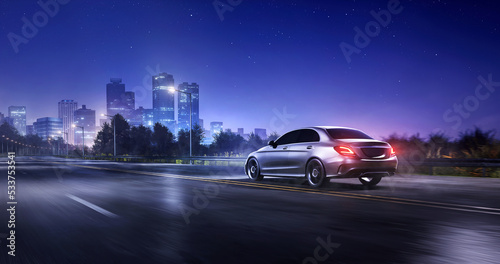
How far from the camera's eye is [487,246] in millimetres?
4871

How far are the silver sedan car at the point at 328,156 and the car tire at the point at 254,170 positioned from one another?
523 millimetres

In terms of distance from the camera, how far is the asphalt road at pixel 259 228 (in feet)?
15.0

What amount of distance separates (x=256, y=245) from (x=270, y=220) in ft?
5.89

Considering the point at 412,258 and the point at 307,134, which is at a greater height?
the point at 307,134

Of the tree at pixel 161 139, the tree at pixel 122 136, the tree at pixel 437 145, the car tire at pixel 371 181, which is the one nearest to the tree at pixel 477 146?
the tree at pixel 437 145

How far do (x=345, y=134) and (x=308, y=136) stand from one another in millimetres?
1114

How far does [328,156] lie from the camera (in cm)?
1130

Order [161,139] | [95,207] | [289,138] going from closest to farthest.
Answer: [95,207] < [289,138] < [161,139]

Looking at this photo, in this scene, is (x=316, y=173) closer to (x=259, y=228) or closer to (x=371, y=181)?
(x=371, y=181)

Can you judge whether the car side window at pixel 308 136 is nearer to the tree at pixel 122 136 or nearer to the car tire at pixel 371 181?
the car tire at pixel 371 181

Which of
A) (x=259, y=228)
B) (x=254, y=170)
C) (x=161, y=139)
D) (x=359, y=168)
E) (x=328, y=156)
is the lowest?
(x=259, y=228)

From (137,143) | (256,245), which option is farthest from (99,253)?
(137,143)

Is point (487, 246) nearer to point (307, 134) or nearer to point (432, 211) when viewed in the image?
point (432, 211)

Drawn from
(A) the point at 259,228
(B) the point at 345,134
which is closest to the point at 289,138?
(B) the point at 345,134
